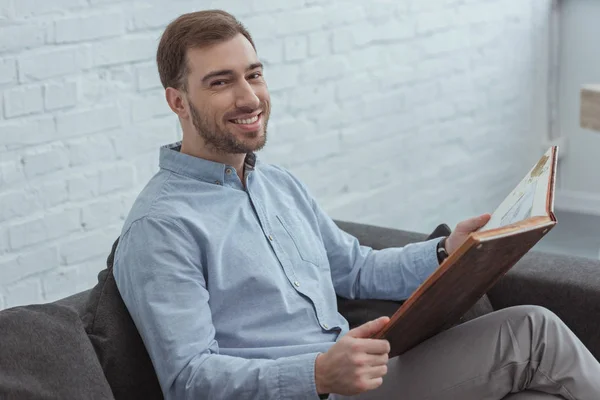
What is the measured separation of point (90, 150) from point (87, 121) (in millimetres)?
71

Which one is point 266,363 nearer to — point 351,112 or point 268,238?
point 268,238

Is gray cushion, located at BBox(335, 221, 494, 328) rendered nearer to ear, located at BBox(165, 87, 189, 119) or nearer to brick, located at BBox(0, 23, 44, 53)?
ear, located at BBox(165, 87, 189, 119)

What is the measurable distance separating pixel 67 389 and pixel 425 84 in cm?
240

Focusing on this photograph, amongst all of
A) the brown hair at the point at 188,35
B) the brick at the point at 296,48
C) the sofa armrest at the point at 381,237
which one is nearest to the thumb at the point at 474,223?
the sofa armrest at the point at 381,237

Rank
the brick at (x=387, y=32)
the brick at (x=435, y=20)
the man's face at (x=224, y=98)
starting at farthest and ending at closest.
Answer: the brick at (x=435, y=20), the brick at (x=387, y=32), the man's face at (x=224, y=98)

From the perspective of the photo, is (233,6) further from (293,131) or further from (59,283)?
(59,283)

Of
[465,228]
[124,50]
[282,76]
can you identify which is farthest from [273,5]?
[465,228]

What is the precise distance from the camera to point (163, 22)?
8.72ft

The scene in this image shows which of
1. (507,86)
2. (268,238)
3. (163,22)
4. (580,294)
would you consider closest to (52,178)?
(163,22)

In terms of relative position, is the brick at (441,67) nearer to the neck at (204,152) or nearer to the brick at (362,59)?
the brick at (362,59)

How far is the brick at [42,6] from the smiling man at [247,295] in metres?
0.52

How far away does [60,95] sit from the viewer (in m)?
2.40

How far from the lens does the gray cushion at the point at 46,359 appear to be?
151 cm

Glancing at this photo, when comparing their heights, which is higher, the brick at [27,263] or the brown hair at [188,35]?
the brown hair at [188,35]
